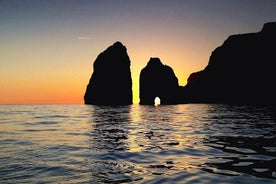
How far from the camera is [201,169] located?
9.57 m

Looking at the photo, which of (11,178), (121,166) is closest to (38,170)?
(11,178)

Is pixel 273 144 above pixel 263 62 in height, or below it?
below

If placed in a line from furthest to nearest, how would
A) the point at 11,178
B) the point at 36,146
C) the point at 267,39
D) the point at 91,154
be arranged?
the point at 267,39 → the point at 36,146 → the point at 91,154 → the point at 11,178

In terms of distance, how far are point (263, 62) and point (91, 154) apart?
198 m

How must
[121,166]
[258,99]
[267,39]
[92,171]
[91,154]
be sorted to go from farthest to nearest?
[267,39]
[258,99]
[91,154]
[121,166]
[92,171]

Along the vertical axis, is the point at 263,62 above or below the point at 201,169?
above

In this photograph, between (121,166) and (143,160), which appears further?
(143,160)

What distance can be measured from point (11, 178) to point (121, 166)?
12.4 ft

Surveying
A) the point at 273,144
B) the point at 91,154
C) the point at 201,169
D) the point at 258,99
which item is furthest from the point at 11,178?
the point at 258,99

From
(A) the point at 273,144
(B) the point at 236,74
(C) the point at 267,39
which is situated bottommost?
(A) the point at 273,144

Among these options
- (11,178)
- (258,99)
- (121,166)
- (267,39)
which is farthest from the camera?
(267,39)

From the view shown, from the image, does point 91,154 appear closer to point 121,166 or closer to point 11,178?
point 121,166

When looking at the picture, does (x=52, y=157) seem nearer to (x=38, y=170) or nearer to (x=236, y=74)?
(x=38, y=170)

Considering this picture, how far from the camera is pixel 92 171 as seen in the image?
9305mm
